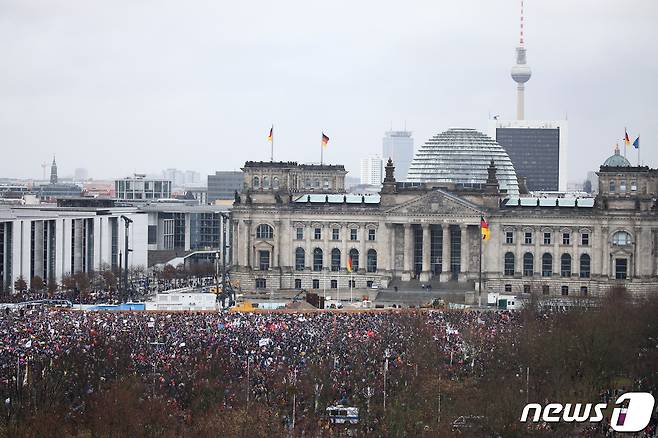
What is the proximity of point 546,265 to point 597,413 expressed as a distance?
8253 cm

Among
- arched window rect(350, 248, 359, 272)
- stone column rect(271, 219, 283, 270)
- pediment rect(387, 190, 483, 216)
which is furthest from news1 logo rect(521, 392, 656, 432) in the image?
stone column rect(271, 219, 283, 270)

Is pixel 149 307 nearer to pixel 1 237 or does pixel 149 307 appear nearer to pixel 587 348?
pixel 1 237

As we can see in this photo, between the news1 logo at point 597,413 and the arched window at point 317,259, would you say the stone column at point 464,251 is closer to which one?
the arched window at point 317,259

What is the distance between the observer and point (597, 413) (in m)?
76.6

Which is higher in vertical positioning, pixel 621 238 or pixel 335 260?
pixel 621 238

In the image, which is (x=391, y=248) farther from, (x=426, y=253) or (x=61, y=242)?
(x=61, y=242)

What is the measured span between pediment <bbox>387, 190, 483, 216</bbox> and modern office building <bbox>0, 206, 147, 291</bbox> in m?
26.7

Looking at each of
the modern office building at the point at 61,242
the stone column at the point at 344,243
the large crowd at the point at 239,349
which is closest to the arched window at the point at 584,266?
the stone column at the point at 344,243

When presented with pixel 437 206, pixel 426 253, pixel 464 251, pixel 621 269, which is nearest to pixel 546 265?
pixel 621 269

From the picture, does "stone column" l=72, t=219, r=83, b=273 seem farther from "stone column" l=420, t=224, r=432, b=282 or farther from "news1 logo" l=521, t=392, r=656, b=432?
"news1 logo" l=521, t=392, r=656, b=432

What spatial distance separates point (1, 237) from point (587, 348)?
69734 millimetres

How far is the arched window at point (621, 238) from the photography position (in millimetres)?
156000

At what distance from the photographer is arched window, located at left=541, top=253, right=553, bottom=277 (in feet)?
520

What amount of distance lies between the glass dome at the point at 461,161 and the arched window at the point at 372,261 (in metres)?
19.0
